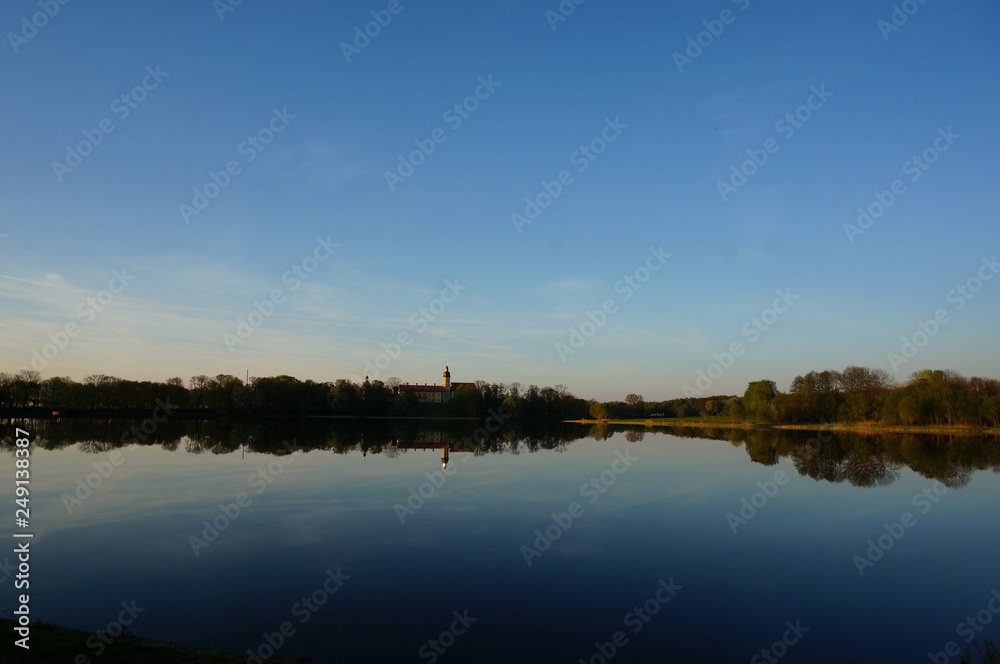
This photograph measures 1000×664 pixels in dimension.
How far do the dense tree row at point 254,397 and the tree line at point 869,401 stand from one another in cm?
2376

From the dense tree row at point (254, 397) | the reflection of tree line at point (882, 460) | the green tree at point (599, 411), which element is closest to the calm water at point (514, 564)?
the reflection of tree line at point (882, 460)

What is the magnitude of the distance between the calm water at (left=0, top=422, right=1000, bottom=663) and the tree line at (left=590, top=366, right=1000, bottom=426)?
2496 inches

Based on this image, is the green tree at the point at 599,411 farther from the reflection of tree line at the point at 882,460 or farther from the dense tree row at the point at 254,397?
the reflection of tree line at the point at 882,460

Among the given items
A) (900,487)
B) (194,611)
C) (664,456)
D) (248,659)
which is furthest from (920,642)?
(664,456)

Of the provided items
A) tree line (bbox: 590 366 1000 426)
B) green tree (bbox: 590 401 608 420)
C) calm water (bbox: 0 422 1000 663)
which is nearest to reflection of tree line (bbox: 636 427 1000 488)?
calm water (bbox: 0 422 1000 663)

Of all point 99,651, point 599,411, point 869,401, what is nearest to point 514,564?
point 99,651

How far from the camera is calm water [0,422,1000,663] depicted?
374 inches

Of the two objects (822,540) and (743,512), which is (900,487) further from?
(822,540)

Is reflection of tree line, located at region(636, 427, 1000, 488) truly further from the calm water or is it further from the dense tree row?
the dense tree row

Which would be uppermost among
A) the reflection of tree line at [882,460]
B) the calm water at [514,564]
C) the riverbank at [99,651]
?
the riverbank at [99,651]

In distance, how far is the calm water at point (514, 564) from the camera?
9492 millimetres

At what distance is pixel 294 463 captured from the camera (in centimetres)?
3281

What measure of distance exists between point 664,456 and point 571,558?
31907 mm

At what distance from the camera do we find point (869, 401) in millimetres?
87625
